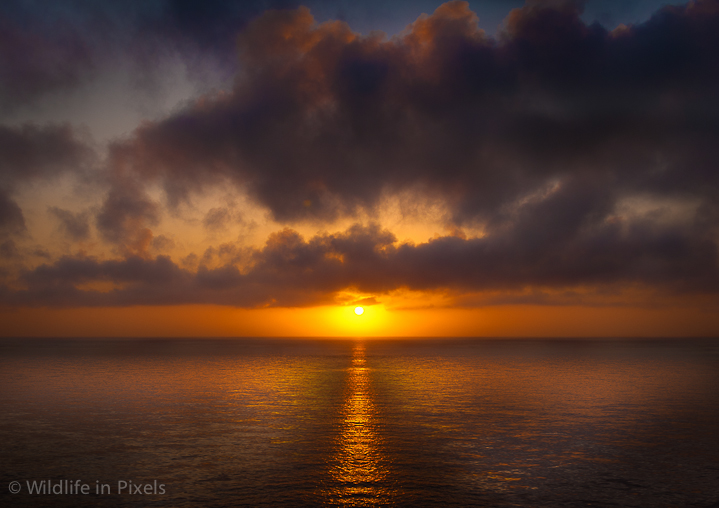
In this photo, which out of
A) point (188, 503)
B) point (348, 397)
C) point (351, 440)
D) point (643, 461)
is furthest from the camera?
point (348, 397)

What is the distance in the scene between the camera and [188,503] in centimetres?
1931

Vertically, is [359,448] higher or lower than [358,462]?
lower

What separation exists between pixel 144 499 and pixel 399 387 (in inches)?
1741

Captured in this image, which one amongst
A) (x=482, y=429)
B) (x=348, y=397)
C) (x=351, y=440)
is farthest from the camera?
(x=348, y=397)

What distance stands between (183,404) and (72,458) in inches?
797

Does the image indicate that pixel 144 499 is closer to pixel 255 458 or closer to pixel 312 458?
pixel 255 458

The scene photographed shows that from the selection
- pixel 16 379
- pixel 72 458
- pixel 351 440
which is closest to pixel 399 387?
pixel 351 440

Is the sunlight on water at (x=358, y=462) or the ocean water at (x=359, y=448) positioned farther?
the ocean water at (x=359, y=448)

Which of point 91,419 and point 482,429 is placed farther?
point 91,419

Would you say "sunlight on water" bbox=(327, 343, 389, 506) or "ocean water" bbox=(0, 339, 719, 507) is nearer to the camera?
"sunlight on water" bbox=(327, 343, 389, 506)

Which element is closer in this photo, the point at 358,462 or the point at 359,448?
the point at 358,462

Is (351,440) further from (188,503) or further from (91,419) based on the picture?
(91,419)

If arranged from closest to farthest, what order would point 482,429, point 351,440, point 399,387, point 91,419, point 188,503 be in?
point 188,503, point 351,440, point 482,429, point 91,419, point 399,387

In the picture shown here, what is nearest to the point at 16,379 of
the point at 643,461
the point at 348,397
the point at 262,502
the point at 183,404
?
the point at 183,404
